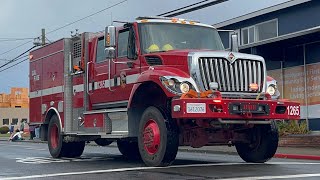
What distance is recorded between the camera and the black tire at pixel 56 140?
14.8 metres

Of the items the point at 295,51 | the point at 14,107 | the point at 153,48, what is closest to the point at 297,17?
Result: the point at 295,51

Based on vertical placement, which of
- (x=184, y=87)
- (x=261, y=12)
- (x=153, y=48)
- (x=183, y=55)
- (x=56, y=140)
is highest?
(x=261, y=12)

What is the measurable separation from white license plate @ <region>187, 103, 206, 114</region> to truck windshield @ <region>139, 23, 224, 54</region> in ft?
6.43

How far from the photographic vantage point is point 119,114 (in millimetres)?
12109

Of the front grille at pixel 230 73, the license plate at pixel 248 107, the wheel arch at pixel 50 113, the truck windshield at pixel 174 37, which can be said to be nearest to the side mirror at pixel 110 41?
the truck windshield at pixel 174 37

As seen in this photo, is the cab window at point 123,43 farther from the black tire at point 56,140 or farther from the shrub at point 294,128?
the shrub at point 294,128

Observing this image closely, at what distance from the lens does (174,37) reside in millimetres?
12117

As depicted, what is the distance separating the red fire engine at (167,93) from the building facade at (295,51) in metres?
8.24

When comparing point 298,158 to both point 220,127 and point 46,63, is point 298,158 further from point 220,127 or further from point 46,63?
point 46,63

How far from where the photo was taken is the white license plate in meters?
10.2

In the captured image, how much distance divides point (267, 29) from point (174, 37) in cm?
1295

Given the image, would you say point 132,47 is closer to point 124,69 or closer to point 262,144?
point 124,69

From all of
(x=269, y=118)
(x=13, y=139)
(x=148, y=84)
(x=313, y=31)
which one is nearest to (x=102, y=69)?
(x=148, y=84)

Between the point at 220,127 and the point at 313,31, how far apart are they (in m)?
8.86
